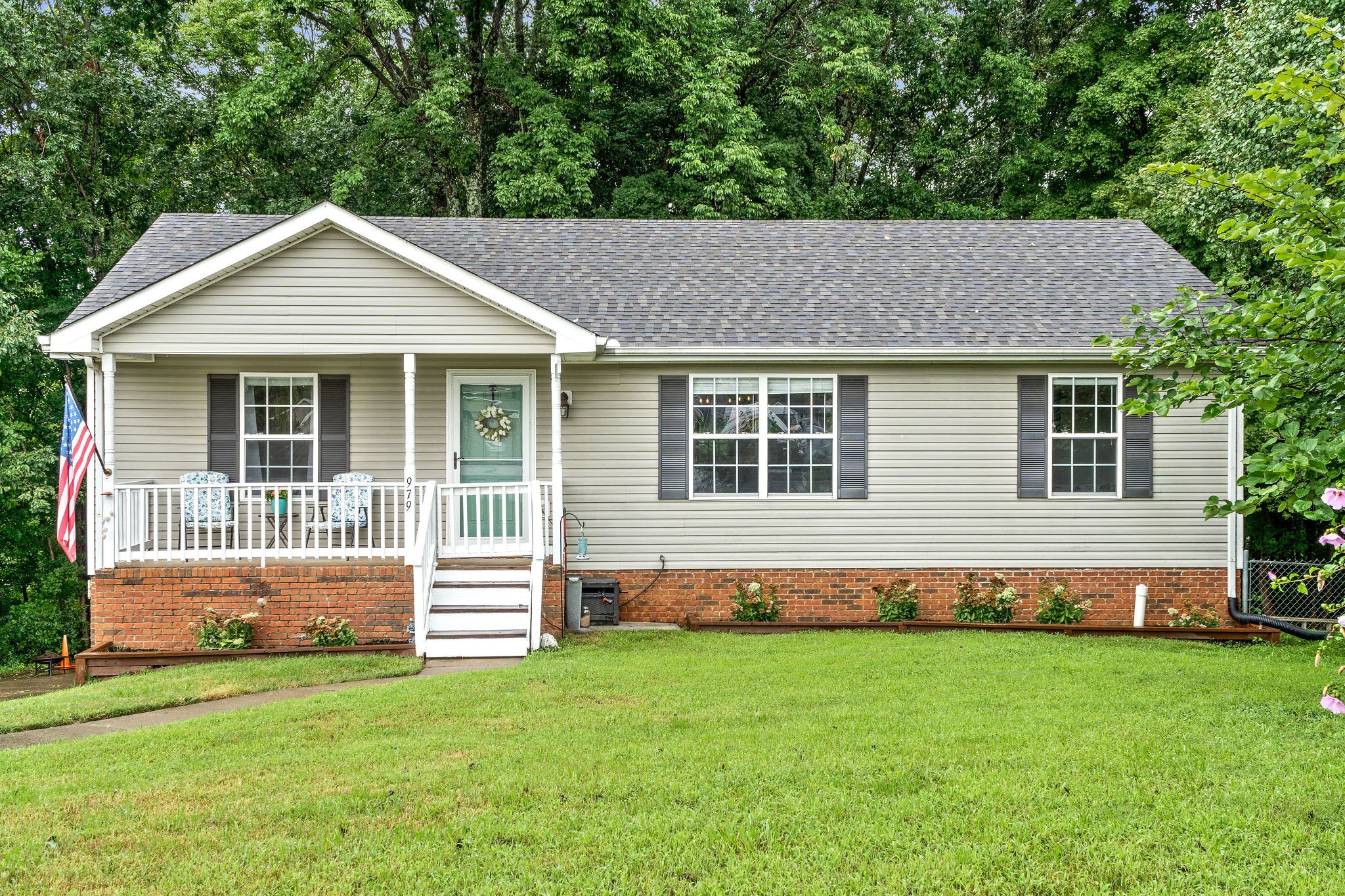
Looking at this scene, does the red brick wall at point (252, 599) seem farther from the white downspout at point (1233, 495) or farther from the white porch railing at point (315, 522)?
the white downspout at point (1233, 495)

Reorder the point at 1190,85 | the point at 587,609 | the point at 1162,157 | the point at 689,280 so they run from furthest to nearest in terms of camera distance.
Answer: the point at 1190,85 < the point at 1162,157 < the point at 689,280 < the point at 587,609

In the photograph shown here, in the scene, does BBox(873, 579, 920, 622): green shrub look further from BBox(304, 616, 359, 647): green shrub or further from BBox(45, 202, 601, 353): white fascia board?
BBox(304, 616, 359, 647): green shrub

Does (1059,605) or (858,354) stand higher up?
(858,354)

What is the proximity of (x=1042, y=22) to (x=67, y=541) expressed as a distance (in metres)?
24.1

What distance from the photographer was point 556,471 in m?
10.8

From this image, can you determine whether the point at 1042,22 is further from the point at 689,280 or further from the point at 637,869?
the point at 637,869

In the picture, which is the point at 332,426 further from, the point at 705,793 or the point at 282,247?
the point at 705,793

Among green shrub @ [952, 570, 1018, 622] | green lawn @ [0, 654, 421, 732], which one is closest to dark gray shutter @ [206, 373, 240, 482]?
green lawn @ [0, 654, 421, 732]

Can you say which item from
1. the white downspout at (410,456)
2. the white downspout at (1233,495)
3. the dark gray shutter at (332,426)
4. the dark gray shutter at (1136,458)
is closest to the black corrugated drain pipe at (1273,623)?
the white downspout at (1233,495)

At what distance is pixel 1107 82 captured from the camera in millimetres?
21766

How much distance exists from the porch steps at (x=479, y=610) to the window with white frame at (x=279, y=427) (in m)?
2.46

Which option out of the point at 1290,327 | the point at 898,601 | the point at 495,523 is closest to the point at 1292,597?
the point at 898,601

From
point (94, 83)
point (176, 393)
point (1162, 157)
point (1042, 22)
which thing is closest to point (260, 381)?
point (176, 393)

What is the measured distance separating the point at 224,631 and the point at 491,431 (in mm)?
3558
